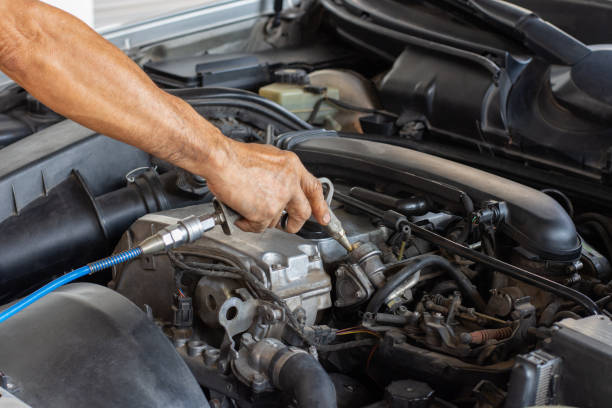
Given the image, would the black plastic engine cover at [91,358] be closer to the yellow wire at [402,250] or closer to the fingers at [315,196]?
the fingers at [315,196]

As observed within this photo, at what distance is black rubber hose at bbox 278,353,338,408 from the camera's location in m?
1.04

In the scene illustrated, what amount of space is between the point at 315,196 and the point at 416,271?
0.30 metres

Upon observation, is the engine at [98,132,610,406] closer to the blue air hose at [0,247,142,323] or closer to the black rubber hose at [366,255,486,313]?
the black rubber hose at [366,255,486,313]

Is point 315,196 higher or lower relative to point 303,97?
higher

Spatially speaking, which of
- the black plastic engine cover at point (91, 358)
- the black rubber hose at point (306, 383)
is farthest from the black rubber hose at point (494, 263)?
the black plastic engine cover at point (91, 358)

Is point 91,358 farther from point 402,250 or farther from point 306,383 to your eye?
point 402,250

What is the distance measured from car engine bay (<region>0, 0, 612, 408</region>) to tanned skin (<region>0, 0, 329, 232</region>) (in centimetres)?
13

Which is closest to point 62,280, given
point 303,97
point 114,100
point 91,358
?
point 91,358

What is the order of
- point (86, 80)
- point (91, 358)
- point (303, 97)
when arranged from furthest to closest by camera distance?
point (303, 97)
point (91, 358)
point (86, 80)

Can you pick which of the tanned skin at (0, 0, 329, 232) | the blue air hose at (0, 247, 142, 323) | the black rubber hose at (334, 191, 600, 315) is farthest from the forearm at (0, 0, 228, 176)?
the black rubber hose at (334, 191, 600, 315)

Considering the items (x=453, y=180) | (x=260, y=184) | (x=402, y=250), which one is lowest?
(x=402, y=250)

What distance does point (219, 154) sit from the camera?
39.1 inches

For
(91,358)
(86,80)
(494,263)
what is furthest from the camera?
(494,263)

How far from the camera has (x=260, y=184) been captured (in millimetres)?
1061
